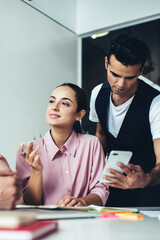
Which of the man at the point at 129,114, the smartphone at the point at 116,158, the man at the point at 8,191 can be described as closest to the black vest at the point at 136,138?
the man at the point at 129,114

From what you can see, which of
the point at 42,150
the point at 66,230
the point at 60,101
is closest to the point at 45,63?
the point at 60,101

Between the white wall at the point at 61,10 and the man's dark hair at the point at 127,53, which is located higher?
the white wall at the point at 61,10

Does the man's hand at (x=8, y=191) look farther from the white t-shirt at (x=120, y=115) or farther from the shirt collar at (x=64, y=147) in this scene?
the white t-shirt at (x=120, y=115)

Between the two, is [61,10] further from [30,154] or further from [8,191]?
[8,191]

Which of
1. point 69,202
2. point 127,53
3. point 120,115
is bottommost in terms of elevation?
point 69,202

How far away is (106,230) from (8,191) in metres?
0.33

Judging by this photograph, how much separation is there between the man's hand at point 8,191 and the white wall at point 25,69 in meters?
1.79

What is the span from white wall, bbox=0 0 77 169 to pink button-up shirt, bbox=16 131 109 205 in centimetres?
110

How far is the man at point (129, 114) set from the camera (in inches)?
77.7

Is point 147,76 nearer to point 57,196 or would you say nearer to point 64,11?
point 64,11

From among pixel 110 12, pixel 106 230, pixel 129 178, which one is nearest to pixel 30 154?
pixel 129 178

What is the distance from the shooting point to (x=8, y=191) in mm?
830

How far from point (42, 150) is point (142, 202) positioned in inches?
40.1

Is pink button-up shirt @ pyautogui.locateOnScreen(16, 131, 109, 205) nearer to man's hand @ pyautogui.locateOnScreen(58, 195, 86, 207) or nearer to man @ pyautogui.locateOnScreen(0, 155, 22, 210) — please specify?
man's hand @ pyautogui.locateOnScreen(58, 195, 86, 207)
